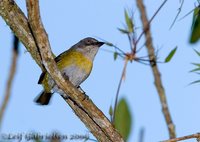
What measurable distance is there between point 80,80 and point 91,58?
492mm

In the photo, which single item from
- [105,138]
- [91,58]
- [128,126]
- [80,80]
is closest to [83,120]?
[105,138]

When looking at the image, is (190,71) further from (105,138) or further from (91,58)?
(91,58)

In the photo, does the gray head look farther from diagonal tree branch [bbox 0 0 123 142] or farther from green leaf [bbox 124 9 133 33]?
green leaf [bbox 124 9 133 33]

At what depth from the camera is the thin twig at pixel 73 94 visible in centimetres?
227

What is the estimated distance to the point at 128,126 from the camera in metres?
2.19

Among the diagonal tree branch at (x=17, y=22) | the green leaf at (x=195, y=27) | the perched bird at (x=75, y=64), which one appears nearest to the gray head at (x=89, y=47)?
the perched bird at (x=75, y=64)

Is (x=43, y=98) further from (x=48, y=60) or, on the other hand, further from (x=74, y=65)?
(x=48, y=60)

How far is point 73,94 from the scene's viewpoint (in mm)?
2670

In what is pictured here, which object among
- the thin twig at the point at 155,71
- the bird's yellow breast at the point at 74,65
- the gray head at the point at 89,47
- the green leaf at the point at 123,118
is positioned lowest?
the green leaf at the point at 123,118

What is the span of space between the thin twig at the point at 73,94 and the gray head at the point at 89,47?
1.38 meters

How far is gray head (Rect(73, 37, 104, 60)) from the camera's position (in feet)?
14.9

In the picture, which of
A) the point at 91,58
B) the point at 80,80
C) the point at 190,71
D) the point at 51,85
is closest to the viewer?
the point at 190,71

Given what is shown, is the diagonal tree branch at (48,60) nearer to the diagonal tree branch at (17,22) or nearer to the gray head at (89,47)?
the diagonal tree branch at (17,22)

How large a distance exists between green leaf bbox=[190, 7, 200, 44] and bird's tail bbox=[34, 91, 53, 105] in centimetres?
167
